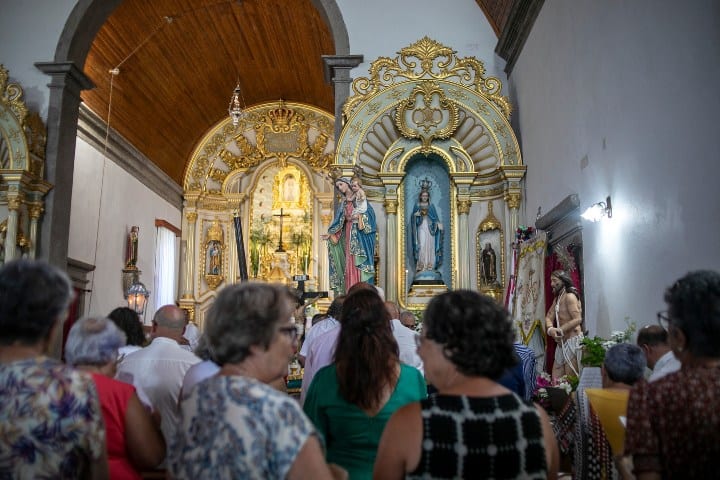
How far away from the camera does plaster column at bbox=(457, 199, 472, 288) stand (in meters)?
9.70

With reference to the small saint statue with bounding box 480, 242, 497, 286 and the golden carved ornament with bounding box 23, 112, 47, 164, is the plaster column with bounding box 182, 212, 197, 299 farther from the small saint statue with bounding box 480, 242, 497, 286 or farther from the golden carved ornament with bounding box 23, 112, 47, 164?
the small saint statue with bounding box 480, 242, 497, 286

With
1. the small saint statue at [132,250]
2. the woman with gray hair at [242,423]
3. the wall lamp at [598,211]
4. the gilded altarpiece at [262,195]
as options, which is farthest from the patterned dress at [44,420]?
the gilded altarpiece at [262,195]

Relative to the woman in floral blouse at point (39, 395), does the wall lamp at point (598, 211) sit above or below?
above

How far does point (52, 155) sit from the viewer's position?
9.70m

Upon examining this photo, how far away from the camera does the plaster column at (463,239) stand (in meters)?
9.70

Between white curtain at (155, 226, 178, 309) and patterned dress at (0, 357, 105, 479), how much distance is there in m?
13.9

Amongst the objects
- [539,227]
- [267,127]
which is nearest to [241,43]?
[267,127]

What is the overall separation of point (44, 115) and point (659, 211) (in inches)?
344

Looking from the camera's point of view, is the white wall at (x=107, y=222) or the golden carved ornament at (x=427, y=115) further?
the white wall at (x=107, y=222)

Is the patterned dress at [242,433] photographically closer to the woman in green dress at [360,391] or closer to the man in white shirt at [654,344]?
the woman in green dress at [360,391]

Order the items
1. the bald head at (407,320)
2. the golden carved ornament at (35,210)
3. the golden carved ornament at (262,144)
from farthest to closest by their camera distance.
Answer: the golden carved ornament at (262,144) < the golden carved ornament at (35,210) < the bald head at (407,320)

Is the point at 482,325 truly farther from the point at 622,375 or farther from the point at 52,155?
the point at 52,155

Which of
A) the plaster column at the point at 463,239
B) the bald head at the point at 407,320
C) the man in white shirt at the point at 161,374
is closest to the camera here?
the man in white shirt at the point at 161,374

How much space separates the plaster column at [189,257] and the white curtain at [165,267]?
27 cm
